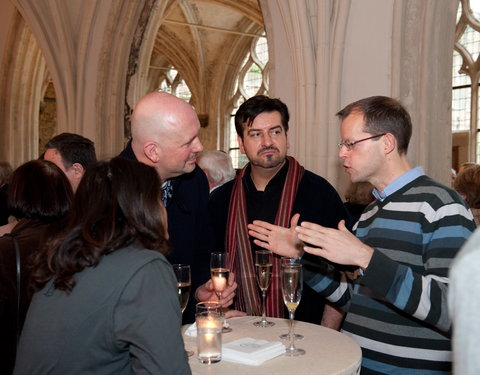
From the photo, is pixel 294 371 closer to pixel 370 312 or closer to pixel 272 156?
pixel 370 312

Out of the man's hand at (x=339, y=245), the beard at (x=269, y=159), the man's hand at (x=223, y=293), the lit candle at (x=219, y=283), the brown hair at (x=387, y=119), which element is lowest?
the man's hand at (x=223, y=293)

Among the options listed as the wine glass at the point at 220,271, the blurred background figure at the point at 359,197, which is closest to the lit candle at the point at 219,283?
the wine glass at the point at 220,271

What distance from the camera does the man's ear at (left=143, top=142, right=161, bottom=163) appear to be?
9.18ft

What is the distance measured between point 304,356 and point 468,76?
12.9 metres

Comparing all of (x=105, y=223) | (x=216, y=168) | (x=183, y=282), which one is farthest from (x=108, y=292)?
(x=216, y=168)

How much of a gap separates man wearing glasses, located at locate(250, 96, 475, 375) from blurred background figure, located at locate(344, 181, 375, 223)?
151 cm

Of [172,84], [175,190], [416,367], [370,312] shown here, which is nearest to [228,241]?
[175,190]

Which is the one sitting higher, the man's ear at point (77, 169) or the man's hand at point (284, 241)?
the man's ear at point (77, 169)

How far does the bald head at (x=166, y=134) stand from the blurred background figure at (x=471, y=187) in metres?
2.67

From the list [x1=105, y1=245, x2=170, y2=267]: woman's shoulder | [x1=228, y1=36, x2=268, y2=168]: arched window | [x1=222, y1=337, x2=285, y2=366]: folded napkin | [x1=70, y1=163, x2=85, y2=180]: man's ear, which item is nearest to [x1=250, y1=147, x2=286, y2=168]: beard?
[x1=222, y1=337, x2=285, y2=366]: folded napkin

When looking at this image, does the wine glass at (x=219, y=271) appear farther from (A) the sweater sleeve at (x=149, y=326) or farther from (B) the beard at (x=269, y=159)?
(B) the beard at (x=269, y=159)

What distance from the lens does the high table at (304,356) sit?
78.3 inches

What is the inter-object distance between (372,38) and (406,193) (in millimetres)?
3264

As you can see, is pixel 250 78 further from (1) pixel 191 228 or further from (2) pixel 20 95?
(1) pixel 191 228
